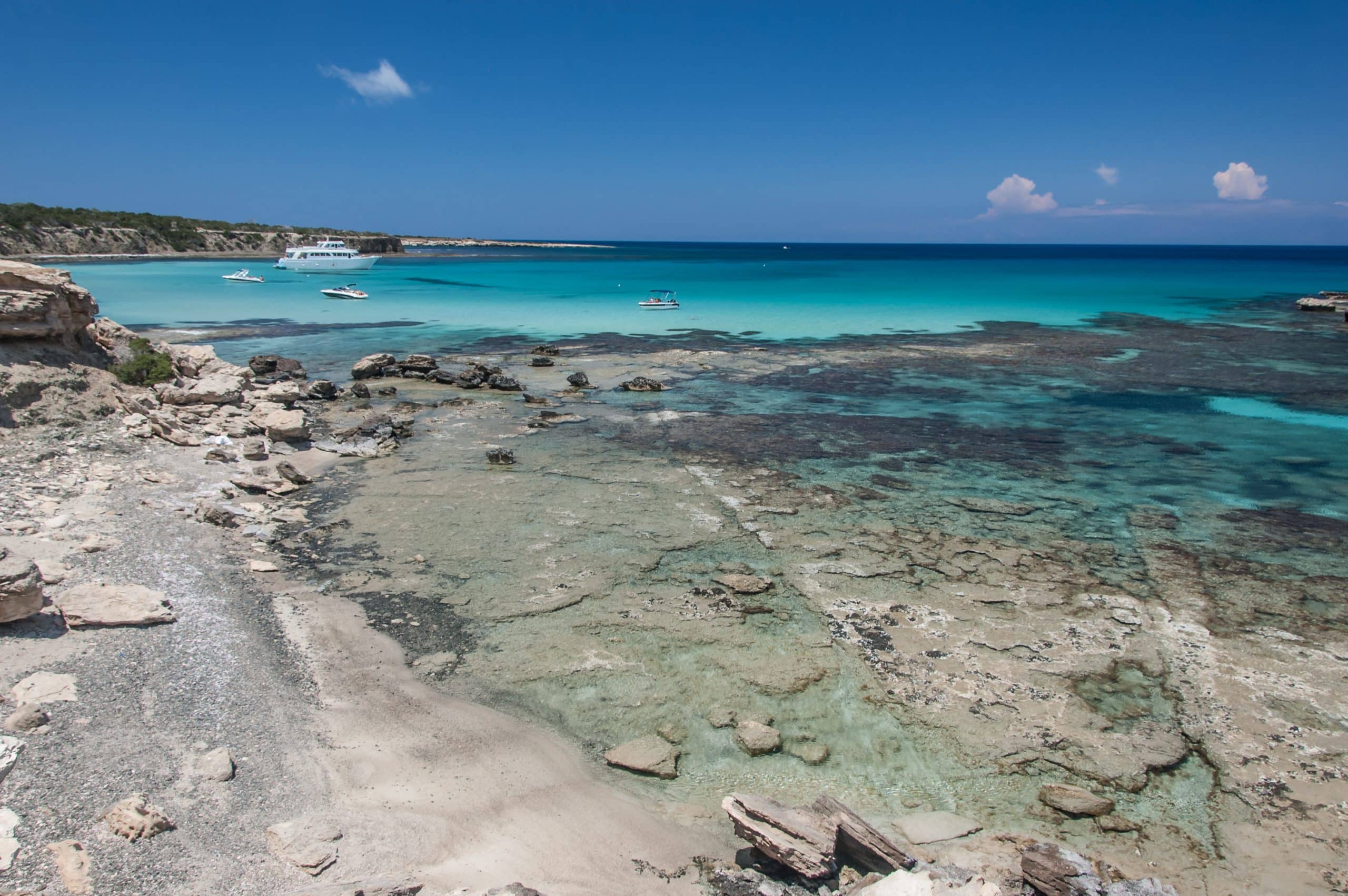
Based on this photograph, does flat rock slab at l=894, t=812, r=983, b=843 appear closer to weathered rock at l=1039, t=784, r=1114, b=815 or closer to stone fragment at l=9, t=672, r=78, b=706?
weathered rock at l=1039, t=784, r=1114, b=815

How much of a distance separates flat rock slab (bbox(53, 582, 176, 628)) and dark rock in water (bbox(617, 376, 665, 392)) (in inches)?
556

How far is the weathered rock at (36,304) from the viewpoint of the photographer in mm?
11964

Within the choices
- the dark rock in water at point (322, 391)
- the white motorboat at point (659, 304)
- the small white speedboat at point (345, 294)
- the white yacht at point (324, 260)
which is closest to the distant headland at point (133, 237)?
the white yacht at point (324, 260)

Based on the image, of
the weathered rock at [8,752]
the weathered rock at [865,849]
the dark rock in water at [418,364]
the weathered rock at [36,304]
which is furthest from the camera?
the dark rock in water at [418,364]

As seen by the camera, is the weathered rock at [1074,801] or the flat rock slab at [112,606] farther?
the flat rock slab at [112,606]

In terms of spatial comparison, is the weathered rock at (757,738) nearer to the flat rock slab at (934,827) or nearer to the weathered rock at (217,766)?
the flat rock slab at (934,827)

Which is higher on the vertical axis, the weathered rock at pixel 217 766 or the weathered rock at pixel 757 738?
the weathered rock at pixel 217 766

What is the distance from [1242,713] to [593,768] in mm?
5637

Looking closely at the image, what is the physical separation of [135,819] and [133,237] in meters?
104

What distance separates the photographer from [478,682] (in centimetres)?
704

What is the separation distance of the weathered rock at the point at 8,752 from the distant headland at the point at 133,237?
265ft

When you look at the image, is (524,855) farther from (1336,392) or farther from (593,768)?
(1336,392)

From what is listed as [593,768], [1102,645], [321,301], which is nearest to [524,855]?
[593,768]

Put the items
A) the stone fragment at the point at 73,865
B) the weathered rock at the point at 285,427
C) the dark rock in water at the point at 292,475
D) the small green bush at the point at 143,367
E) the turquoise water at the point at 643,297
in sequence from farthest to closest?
the turquoise water at the point at 643,297
the small green bush at the point at 143,367
the weathered rock at the point at 285,427
the dark rock in water at the point at 292,475
the stone fragment at the point at 73,865
